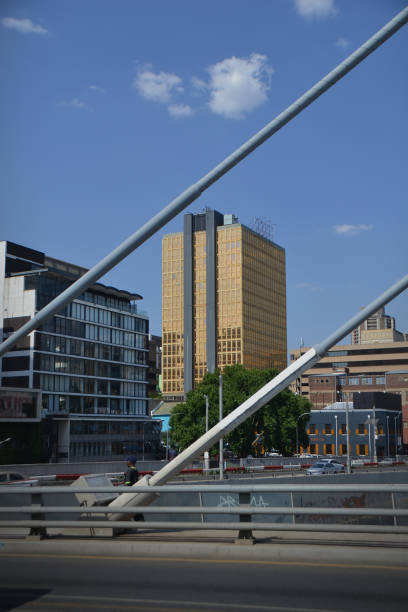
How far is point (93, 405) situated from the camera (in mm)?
96625

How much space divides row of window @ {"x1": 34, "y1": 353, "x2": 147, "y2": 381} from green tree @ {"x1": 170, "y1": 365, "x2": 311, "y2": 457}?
1732 centimetres

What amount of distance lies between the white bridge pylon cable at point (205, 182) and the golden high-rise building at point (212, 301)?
158409 mm

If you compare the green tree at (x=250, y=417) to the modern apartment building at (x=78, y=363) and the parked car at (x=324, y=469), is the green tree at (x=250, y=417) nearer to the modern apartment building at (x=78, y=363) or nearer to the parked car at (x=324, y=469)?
the modern apartment building at (x=78, y=363)

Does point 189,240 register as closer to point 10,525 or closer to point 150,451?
point 150,451

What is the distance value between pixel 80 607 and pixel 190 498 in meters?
6.85

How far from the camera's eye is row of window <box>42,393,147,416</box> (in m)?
88.9

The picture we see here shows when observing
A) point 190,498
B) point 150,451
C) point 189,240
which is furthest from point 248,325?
point 190,498

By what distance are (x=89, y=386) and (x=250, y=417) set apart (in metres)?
26.0

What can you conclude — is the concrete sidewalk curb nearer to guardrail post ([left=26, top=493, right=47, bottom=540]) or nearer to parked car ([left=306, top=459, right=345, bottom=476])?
guardrail post ([left=26, top=493, right=47, bottom=540])

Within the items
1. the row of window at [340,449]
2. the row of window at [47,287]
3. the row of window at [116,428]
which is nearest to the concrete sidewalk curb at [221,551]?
the row of window at [47,287]

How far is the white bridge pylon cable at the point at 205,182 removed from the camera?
38.6 feet

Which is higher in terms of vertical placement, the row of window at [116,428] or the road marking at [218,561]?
the row of window at [116,428]

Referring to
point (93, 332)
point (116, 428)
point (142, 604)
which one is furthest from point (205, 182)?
point (116, 428)

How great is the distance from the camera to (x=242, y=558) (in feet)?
32.1
